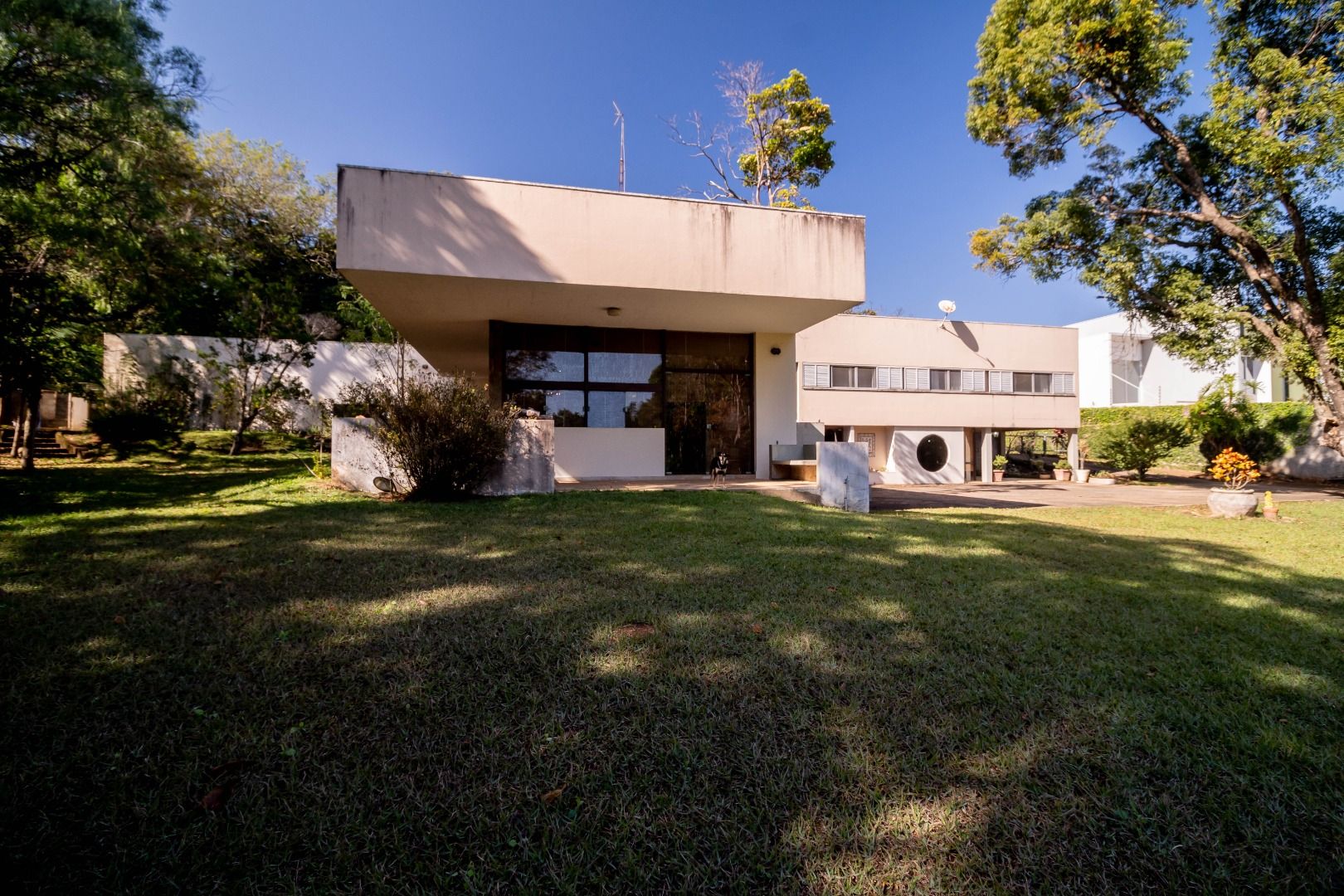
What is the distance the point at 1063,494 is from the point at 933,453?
15.5ft

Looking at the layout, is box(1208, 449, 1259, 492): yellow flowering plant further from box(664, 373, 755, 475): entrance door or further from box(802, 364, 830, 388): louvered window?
box(802, 364, 830, 388): louvered window

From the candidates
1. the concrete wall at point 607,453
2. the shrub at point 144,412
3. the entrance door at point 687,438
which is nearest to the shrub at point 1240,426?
the entrance door at point 687,438

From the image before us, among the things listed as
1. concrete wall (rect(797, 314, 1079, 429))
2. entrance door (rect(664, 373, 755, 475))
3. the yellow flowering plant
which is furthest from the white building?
entrance door (rect(664, 373, 755, 475))

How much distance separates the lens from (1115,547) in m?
5.99

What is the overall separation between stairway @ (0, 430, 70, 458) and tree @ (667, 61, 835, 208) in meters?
19.3

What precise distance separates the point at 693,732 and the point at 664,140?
20.3m

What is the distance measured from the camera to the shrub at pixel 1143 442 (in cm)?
1867

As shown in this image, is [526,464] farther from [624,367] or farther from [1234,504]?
[1234,504]

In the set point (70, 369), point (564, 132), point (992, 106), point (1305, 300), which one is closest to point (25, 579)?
point (70, 369)

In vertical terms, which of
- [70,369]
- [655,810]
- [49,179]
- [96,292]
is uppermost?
[49,179]

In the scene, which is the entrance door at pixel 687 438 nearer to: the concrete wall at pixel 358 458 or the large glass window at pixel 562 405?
the large glass window at pixel 562 405

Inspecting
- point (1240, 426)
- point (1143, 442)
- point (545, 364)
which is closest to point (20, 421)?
point (545, 364)

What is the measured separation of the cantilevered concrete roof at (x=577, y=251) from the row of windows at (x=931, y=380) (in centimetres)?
705

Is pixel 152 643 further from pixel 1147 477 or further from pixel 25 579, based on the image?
pixel 1147 477
